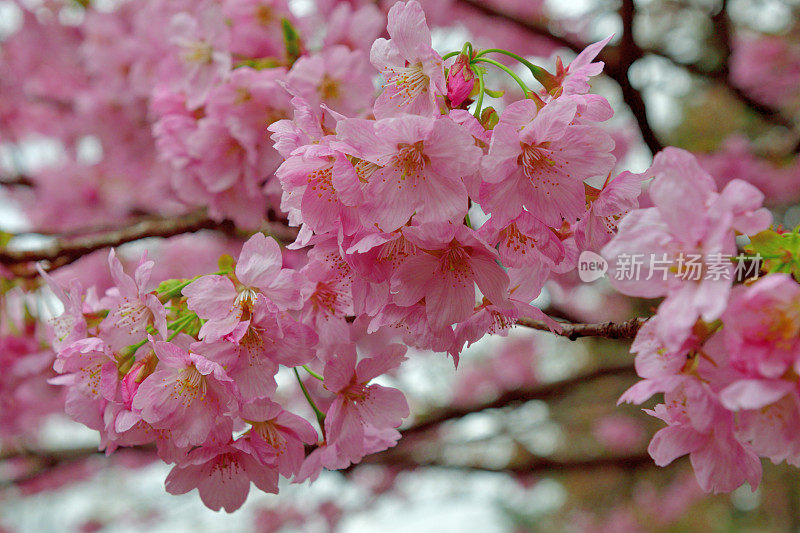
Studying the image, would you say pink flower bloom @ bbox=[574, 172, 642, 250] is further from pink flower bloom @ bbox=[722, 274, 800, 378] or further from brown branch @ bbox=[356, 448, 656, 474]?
brown branch @ bbox=[356, 448, 656, 474]

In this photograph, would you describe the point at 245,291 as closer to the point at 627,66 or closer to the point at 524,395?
the point at 627,66

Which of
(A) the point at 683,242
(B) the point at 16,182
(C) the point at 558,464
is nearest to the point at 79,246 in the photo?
(A) the point at 683,242

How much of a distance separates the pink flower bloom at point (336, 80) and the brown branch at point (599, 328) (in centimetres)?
67

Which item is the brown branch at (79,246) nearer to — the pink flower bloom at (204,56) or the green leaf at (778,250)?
the pink flower bloom at (204,56)

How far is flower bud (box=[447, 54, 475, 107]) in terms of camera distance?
2.77 feet

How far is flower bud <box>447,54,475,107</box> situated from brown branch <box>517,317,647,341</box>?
0.37 metres

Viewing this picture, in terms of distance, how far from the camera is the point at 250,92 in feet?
4.61

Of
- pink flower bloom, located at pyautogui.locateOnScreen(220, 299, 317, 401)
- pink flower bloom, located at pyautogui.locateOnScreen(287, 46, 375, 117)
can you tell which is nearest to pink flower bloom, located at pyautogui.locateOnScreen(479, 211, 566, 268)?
pink flower bloom, located at pyautogui.locateOnScreen(220, 299, 317, 401)

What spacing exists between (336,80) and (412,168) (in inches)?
28.5

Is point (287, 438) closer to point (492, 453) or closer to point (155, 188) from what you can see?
point (155, 188)

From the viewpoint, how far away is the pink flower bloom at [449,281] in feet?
2.81

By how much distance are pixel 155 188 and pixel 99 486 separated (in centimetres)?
389

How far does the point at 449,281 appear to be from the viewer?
2.88 ft

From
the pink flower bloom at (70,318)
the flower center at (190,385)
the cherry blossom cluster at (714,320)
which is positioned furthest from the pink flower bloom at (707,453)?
the pink flower bloom at (70,318)
